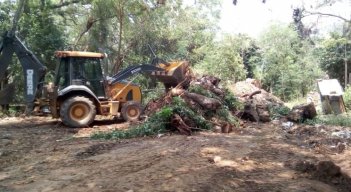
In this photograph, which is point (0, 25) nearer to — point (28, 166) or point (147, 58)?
point (147, 58)

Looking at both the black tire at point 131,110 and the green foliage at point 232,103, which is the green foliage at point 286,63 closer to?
the green foliage at point 232,103

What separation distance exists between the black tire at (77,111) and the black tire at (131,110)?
1083 millimetres

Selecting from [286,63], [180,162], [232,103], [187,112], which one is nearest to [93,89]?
[187,112]

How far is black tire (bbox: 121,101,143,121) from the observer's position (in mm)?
11953

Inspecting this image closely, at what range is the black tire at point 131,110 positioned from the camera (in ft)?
39.2

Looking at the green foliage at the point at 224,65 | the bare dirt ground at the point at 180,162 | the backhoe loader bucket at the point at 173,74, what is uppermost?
the green foliage at the point at 224,65

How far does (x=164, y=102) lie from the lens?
10.9 m

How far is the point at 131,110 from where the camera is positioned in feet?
39.5

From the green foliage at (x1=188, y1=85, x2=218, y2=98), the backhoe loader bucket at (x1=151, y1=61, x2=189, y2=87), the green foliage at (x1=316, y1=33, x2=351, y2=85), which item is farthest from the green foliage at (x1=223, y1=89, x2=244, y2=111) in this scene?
the green foliage at (x1=316, y1=33, x2=351, y2=85)

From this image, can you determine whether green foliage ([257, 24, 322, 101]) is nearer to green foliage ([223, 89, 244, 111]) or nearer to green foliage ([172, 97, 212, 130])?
green foliage ([223, 89, 244, 111])

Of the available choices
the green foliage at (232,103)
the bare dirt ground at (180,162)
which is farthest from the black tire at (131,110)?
the green foliage at (232,103)

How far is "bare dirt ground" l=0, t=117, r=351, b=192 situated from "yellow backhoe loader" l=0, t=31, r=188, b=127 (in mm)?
944

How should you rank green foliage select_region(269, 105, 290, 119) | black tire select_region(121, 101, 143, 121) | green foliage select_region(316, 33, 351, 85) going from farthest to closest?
green foliage select_region(316, 33, 351, 85)
green foliage select_region(269, 105, 290, 119)
black tire select_region(121, 101, 143, 121)

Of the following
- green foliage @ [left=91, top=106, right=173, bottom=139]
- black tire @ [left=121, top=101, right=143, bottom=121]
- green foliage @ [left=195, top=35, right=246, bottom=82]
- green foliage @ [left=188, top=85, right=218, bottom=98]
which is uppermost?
green foliage @ [left=195, top=35, right=246, bottom=82]
